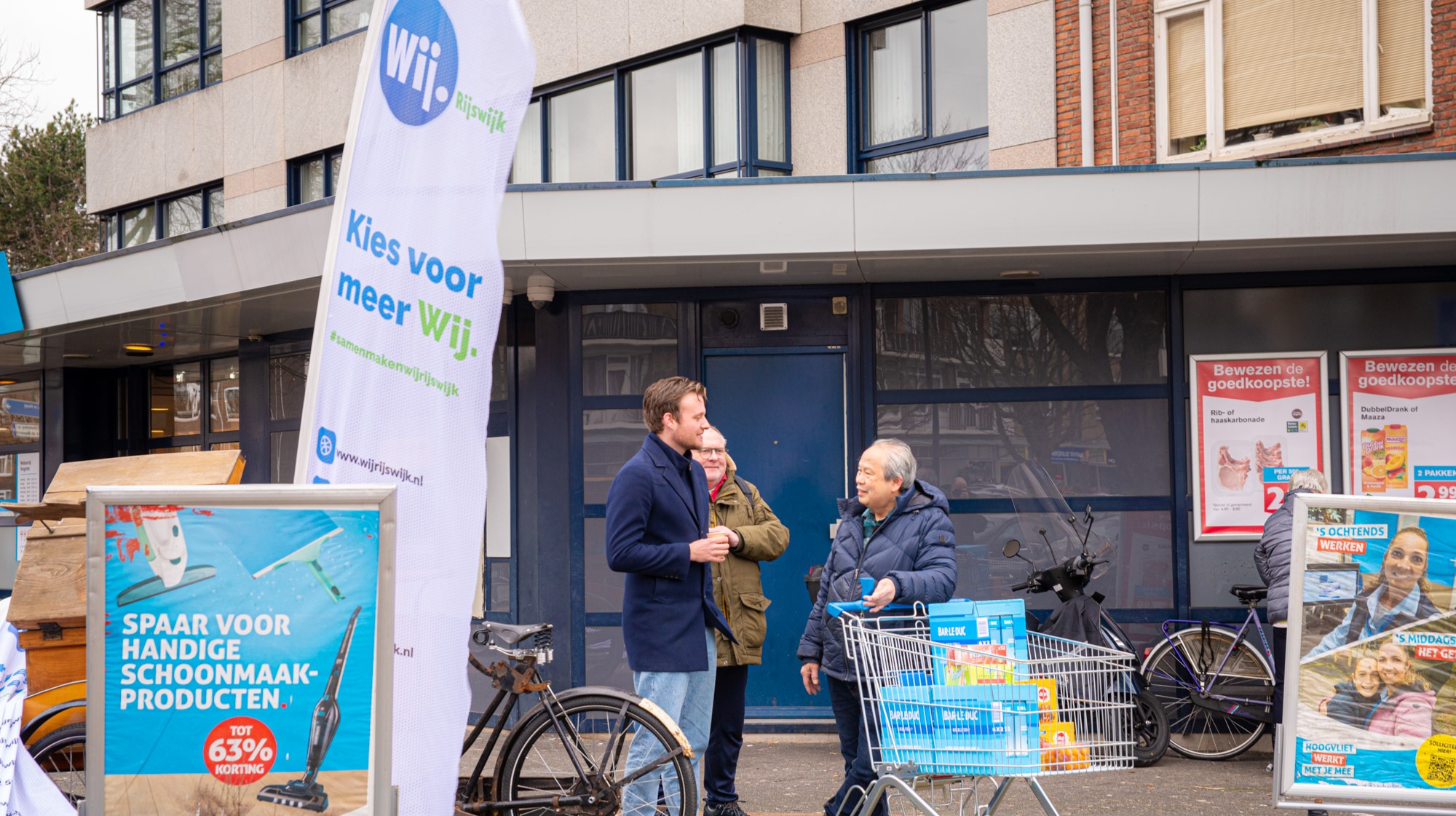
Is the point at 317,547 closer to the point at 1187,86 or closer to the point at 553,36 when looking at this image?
the point at 1187,86

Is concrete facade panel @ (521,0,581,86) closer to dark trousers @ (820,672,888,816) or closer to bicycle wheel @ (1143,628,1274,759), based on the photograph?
bicycle wheel @ (1143,628,1274,759)

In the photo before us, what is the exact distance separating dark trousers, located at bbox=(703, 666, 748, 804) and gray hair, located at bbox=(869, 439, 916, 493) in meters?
1.43

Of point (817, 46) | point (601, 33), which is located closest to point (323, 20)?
point (601, 33)

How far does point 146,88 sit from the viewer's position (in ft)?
57.7

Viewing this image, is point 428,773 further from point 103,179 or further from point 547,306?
point 103,179

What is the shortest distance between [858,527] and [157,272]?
6.71m

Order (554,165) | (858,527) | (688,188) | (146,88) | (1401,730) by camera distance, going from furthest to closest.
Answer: (146,88)
(554,165)
(688,188)
(858,527)
(1401,730)

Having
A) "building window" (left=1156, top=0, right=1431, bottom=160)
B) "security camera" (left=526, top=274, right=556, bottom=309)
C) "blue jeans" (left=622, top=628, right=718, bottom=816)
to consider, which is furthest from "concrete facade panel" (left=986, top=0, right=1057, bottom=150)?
"blue jeans" (left=622, top=628, right=718, bottom=816)

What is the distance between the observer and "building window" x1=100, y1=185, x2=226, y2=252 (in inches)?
663

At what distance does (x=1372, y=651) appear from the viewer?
3947 mm

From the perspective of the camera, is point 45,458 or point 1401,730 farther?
point 45,458

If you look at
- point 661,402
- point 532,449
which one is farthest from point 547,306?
point 661,402

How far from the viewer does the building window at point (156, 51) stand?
54.9 ft

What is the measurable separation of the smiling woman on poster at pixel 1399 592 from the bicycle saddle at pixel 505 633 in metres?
3.20
